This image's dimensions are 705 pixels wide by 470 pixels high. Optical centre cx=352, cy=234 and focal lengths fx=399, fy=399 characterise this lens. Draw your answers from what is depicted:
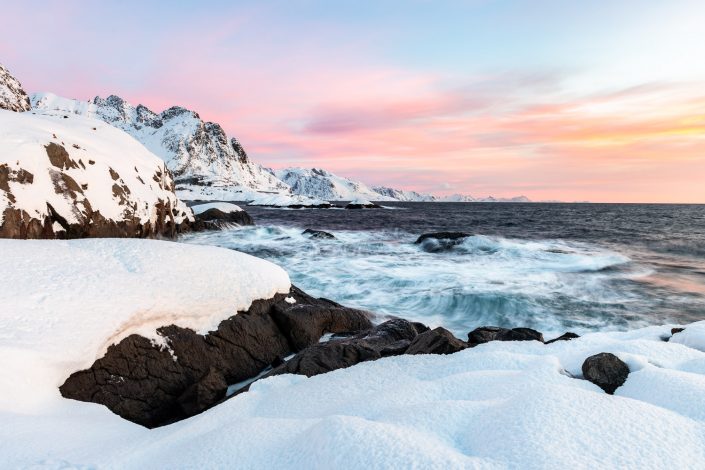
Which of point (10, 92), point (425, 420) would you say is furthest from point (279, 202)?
point (425, 420)

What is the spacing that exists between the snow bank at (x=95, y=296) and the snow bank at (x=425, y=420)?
11 cm

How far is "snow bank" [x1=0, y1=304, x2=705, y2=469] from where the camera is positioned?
2936 millimetres

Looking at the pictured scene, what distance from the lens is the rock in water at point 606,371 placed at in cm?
426

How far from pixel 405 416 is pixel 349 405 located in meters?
0.82

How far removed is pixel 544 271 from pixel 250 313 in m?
17.6

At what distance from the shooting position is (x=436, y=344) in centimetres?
579

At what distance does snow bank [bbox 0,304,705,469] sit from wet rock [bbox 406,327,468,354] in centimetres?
28

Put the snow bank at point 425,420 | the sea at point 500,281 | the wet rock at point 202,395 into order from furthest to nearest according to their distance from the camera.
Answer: the sea at point 500,281 → the wet rock at point 202,395 → the snow bank at point 425,420

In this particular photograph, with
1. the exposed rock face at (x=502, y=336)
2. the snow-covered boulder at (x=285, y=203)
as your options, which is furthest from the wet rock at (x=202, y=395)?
the snow-covered boulder at (x=285, y=203)

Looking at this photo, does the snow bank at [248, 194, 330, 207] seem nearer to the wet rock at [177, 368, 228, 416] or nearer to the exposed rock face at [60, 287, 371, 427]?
the exposed rock face at [60, 287, 371, 427]

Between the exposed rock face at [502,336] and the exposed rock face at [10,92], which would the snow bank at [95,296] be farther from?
the exposed rock face at [10,92]

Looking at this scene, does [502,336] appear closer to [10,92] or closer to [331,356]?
[331,356]

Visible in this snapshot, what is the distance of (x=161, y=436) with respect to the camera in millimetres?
4363

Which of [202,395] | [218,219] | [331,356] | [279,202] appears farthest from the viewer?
[279,202]
